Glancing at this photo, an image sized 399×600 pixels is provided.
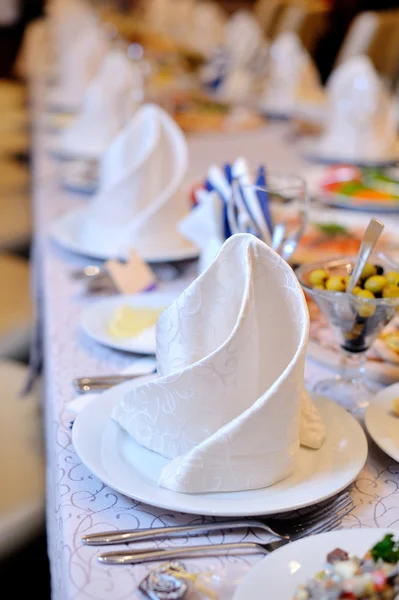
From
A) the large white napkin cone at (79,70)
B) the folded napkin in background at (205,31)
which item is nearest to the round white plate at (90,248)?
the large white napkin cone at (79,70)

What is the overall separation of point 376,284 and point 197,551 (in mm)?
360

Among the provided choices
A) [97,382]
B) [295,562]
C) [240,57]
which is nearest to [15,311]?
[97,382]

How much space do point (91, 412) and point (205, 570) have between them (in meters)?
0.22

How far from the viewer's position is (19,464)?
1151 millimetres

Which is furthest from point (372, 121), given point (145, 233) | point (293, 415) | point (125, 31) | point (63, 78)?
point (125, 31)

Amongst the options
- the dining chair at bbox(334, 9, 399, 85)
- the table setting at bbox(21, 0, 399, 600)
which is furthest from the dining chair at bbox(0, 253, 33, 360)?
the dining chair at bbox(334, 9, 399, 85)

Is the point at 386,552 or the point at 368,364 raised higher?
the point at 386,552

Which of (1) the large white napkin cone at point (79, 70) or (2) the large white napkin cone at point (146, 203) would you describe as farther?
(1) the large white napkin cone at point (79, 70)

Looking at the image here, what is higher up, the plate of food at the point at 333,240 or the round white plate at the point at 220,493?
the round white plate at the point at 220,493

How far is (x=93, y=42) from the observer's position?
290cm

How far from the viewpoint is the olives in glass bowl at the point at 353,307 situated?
2.56ft

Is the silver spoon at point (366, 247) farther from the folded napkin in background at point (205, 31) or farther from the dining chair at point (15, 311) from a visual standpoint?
the folded napkin in background at point (205, 31)

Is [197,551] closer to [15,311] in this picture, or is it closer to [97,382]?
[97,382]

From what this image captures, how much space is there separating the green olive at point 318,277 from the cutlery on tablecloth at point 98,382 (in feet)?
0.72
